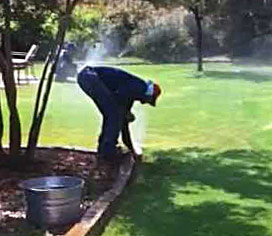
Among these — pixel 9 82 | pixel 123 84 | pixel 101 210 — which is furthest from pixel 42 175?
pixel 101 210

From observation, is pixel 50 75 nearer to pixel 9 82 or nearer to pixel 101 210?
pixel 9 82

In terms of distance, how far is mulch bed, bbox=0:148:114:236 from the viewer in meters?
5.86

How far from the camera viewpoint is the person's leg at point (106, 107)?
8.29 metres

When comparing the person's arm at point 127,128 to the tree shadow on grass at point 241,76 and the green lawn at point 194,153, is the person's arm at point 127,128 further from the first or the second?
the tree shadow on grass at point 241,76

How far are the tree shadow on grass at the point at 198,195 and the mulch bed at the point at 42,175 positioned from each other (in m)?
0.33

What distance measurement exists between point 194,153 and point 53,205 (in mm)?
4244

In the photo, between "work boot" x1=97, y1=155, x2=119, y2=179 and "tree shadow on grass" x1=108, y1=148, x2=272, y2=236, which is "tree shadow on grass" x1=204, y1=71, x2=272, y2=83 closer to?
"tree shadow on grass" x1=108, y1=148, x2=272, y2=236

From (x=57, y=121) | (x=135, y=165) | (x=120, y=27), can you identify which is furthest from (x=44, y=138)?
(x=120, y=27)

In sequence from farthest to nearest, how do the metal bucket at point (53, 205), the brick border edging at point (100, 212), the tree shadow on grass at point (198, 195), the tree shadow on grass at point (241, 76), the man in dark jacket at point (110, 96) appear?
1. the tree shadow on grass at point (241, 76)
2. the man in dark jacket at point (110, 96)
3. the tree shadow on grass at point (198, 195)
4. the metal bucket at point (53, 205)
5. the brick border edging at point (100, 212)

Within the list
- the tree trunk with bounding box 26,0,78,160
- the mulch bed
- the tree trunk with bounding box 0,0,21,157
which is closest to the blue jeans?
the mulch bed

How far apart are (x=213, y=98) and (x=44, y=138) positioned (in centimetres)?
611

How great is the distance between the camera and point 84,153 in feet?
29.7

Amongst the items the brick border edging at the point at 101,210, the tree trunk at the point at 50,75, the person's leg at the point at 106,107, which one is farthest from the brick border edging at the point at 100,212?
the tree trunk at the point at 50,75

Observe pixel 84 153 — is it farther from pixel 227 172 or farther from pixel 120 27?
pixel 120 27
